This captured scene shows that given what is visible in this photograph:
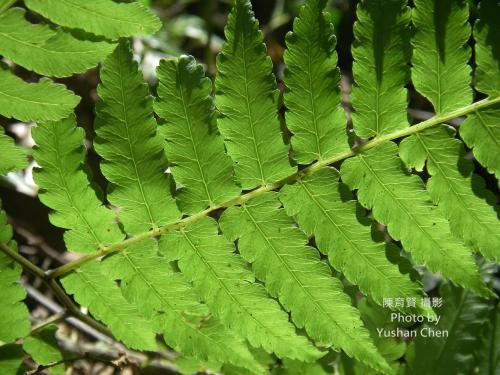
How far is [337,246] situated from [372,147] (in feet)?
0.87

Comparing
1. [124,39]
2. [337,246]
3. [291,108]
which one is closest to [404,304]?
[337,246]

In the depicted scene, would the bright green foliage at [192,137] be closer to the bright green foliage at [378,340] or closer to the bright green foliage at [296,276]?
the bright green foliage at [296,276]

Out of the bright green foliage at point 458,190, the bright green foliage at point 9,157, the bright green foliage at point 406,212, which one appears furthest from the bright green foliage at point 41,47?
the bright green foliage at point 458,190

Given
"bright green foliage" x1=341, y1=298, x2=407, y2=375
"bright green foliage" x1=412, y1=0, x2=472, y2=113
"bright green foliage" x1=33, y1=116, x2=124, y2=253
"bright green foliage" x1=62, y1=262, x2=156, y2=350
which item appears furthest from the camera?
"bright green foliage" x1=341, y1=298, x2=407, y2=375

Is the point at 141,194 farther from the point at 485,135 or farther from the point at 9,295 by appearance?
the point at 485,135

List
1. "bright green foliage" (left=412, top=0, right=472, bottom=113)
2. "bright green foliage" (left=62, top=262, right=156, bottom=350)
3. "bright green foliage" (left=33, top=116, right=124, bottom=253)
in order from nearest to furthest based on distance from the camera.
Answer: "bright green foliage" (left=412, top=0, right=472, bottom=113) → "bright green foliage" (left=33, top=116, right=124, bottom=253) → "bright green foliage" (left=62, top=262, right=156, bottom=350)

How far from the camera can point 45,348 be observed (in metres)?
1.77

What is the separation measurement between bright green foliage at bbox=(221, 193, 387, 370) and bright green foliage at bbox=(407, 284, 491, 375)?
0.45m

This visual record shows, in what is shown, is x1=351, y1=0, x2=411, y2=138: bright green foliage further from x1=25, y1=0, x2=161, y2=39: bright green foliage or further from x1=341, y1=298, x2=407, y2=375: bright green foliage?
x1=341, y1=298, x2=407, y2=375: bright green foliage

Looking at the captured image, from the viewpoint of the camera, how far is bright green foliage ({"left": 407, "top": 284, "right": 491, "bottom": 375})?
1.85m

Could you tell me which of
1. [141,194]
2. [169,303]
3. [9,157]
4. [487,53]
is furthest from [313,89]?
[9,157]

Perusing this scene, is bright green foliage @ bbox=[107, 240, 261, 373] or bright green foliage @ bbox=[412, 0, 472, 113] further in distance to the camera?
bright green foliage @ bbox=[107, 240, 261, 373]

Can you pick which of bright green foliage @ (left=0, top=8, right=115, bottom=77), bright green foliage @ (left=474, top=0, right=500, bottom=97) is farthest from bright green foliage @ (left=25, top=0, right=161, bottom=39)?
bright green foliage @ (left=474, top=0, right=500, bottom=97)

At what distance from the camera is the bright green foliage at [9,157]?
1.46 metres
